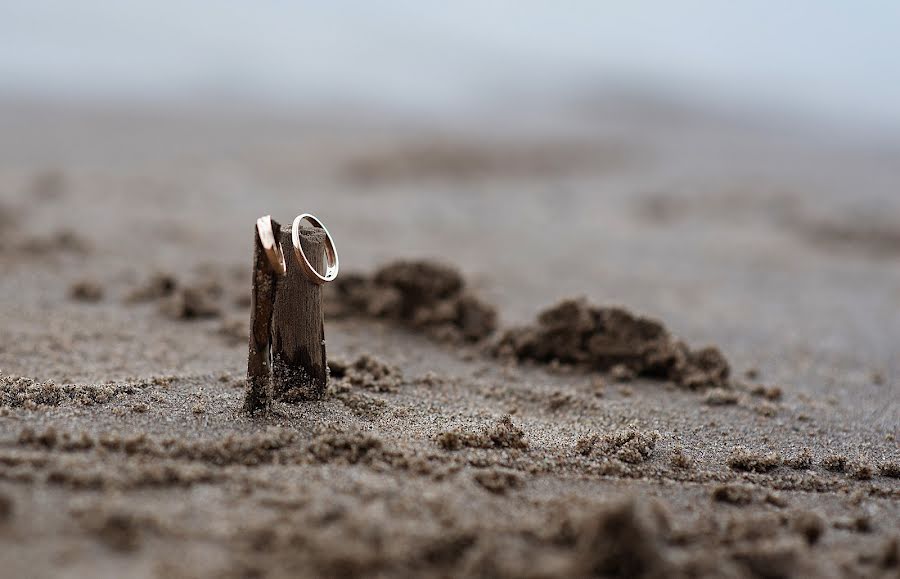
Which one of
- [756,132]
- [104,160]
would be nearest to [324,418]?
[104,160]

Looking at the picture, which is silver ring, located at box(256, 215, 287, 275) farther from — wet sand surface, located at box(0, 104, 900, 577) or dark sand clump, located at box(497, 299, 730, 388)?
dark sand clump, located at box(497, 299, 730, 388)

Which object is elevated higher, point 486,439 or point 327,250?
point 327,250

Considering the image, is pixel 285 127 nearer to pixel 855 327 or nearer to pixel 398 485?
pixel 855 327

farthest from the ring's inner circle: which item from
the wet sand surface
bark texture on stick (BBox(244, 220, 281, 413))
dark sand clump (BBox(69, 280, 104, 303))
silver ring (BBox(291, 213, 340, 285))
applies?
dark sand clump (BBox(69, 280, 104, 303))

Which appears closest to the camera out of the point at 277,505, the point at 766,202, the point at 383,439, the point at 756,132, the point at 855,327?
the point at 277,505

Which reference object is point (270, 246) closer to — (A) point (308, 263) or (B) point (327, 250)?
(A) point (308, 263)

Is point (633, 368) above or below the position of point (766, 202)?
below

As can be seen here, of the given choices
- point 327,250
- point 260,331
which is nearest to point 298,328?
point 260,331
